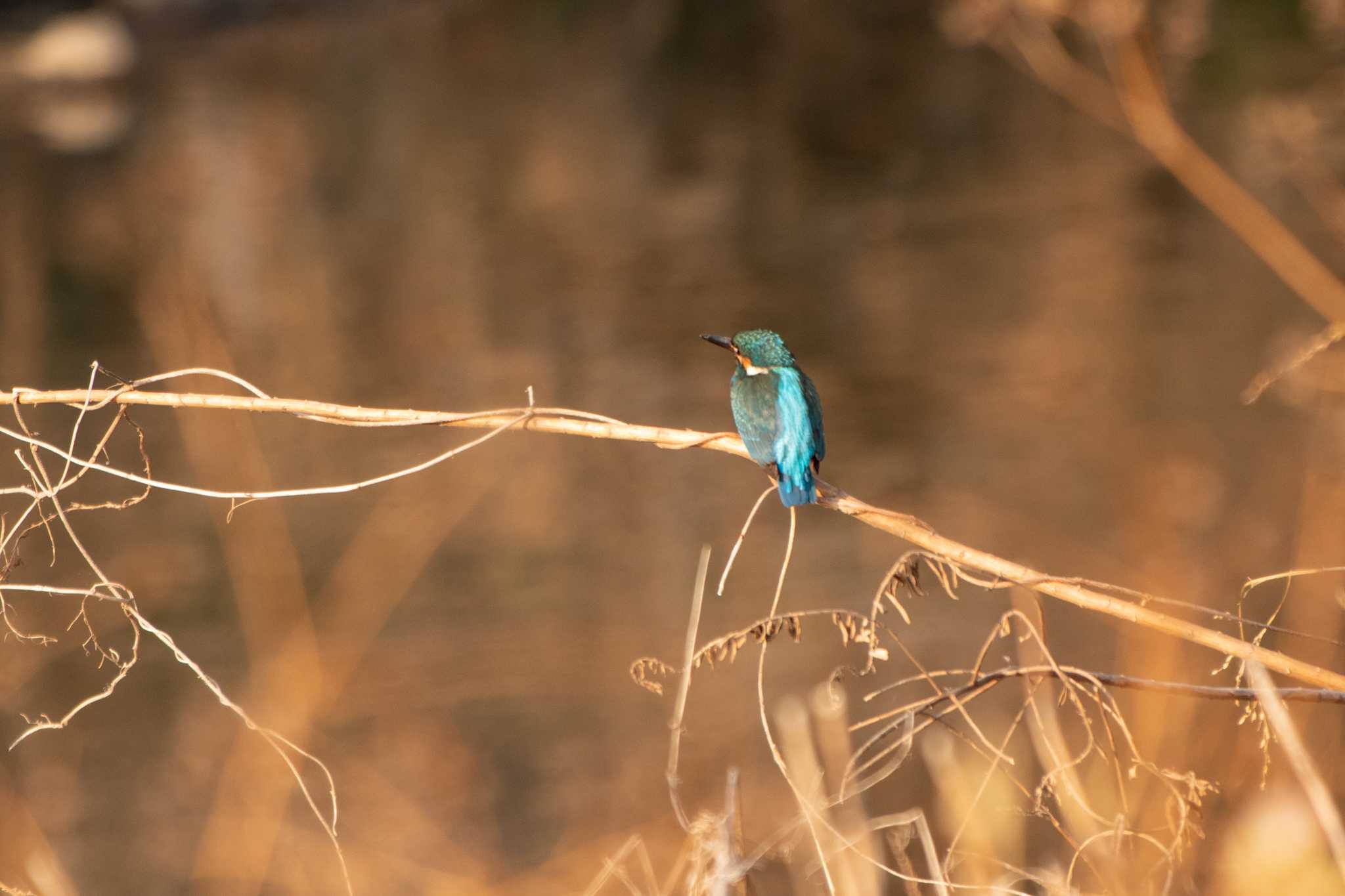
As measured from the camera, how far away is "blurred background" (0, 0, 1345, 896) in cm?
523

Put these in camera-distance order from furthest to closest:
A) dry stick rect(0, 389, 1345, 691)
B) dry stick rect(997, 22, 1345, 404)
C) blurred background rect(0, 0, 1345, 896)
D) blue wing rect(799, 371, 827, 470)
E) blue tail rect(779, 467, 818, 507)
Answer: blurred background rect(0, 0, 1345, 896), blue wing rect(799, 371, 827, 470), blue tail rect(779, 467, 818, 507), dry stick rect(997, 22, 1345, 404), dry stick rect(0, 389, 1345, 691)

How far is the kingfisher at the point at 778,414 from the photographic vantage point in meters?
2.67

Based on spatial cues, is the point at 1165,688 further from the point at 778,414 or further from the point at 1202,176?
the point at 778,414

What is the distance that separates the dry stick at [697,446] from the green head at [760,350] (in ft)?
3.65

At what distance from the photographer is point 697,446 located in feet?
6.00

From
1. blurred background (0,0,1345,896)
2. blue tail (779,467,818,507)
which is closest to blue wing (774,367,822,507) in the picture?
blue tail (779,467,818,507)

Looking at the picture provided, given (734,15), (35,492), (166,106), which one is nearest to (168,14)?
(166,106)

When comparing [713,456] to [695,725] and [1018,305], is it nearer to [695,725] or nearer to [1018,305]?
[695,725]

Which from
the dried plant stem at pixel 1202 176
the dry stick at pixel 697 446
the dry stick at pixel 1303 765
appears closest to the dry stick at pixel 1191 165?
the dried plant stem at pixel 1202 176

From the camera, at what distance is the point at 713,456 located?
814 centimetres

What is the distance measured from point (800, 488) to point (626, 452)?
597 cm

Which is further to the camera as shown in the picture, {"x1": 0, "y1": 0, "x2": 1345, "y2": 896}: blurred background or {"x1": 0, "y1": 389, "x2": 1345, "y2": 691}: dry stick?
{"x1": 0, "y1": 0, "x2": 1345, "y2": 896}: blurred background

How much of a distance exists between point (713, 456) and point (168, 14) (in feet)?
74.4

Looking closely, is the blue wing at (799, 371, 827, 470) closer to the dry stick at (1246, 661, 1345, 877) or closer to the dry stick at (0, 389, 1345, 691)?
the dry stick at (0, 389, 1345, 691)
